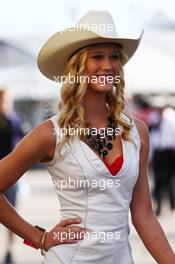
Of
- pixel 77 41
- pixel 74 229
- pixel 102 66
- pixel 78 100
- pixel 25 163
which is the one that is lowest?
pixel 74 229

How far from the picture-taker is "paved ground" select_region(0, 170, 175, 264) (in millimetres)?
8839

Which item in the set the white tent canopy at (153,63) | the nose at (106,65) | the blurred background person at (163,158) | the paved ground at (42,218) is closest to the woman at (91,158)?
the nose at (106,65)

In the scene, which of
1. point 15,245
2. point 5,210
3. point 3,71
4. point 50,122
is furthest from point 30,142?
point 3,71

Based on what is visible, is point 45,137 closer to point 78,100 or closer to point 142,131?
point 78,100

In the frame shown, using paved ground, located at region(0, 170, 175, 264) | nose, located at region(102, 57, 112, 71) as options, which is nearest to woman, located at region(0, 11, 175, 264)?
nose, located at region(102, 57, 112, 71)

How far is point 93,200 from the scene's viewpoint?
134 inches

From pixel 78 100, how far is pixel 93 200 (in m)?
0.38

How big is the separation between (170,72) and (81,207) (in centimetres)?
1469

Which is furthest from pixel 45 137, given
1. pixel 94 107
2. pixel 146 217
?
pixel 146 217

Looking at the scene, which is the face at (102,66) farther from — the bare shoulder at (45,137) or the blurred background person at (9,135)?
the blurred background person at (9,135)

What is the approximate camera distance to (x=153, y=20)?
18812 millimetres

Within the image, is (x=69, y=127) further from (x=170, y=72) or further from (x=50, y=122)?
(x=170, y=72)

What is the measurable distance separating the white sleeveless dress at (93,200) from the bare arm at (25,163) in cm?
4

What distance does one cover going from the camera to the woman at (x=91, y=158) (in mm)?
3406
